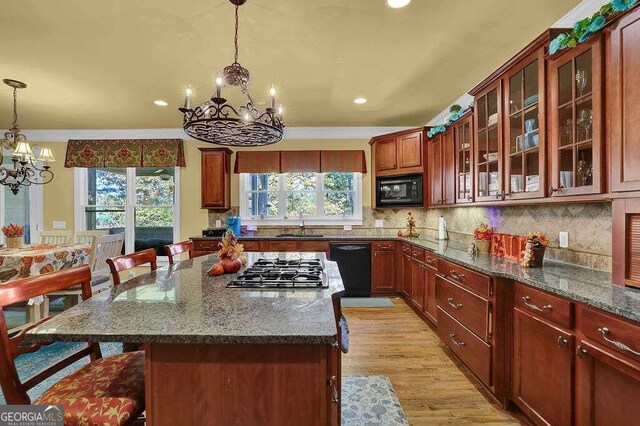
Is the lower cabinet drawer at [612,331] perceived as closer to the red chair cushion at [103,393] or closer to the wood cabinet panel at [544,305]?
the wood cabinet panel at [544,305]

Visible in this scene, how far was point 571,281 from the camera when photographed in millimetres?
1697

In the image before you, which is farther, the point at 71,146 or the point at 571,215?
the point at 71,146

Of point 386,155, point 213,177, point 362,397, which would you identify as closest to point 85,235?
point 213,177

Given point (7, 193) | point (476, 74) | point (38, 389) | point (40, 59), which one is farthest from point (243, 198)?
point (7, 193)

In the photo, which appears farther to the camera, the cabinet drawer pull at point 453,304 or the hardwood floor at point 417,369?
the cabinet drawer pull at point 453,304

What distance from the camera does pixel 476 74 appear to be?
3061 mm

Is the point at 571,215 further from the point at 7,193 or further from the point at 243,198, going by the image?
the point at 7,193

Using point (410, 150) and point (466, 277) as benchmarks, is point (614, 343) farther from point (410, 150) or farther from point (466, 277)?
point (410, 150)

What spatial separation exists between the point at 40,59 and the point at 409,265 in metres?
4.59

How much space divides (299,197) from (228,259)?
3225 millimetres

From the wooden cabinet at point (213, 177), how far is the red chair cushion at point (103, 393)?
11.8 ft

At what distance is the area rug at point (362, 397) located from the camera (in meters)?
1.90

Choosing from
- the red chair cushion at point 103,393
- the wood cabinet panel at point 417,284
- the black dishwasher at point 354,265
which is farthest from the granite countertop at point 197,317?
the black dishwasher at point 354,265

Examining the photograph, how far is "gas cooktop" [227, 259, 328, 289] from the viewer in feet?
5.20
